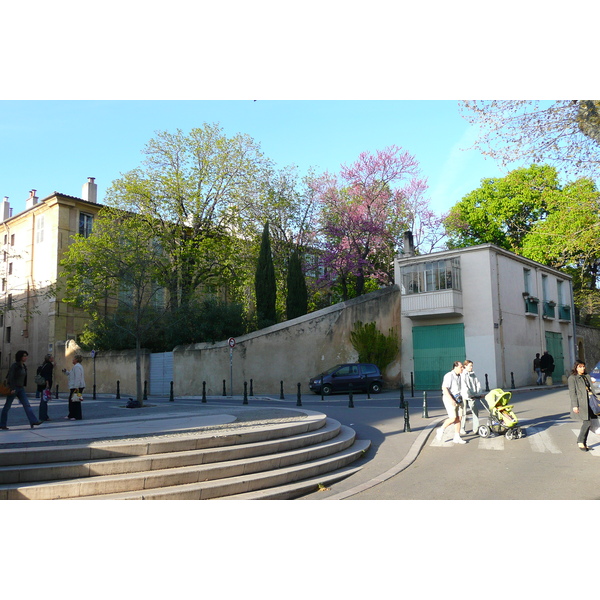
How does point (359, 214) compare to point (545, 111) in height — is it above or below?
above

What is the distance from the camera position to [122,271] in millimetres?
19828

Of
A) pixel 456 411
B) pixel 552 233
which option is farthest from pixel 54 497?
pixel 552 233

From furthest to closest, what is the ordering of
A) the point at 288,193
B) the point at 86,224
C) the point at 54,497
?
1. the point at 86,224
2. the point at 288,193
3. the point at 54,497

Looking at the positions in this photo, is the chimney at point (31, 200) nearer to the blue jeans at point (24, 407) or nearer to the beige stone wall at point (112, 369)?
the beige stone wall at point (112, 369)

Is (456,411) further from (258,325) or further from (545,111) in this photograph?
(258,325)

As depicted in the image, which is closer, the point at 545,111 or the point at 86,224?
the point at 545,111

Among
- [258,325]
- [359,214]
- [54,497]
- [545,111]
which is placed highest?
[359,214]

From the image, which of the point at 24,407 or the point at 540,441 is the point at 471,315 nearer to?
the point at 540,441

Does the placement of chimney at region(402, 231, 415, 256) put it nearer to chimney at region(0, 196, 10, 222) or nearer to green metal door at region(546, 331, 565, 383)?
green metal door at region(546, 331, 565, 383)

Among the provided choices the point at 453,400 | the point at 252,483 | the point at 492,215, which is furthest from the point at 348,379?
the point at 492,215

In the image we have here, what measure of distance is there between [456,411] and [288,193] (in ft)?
82.3

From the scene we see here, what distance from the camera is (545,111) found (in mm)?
11727

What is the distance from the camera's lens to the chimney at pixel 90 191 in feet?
135

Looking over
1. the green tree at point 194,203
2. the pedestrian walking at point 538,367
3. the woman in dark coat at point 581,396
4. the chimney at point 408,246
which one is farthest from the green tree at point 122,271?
the pedestrian walking at point 538,367
